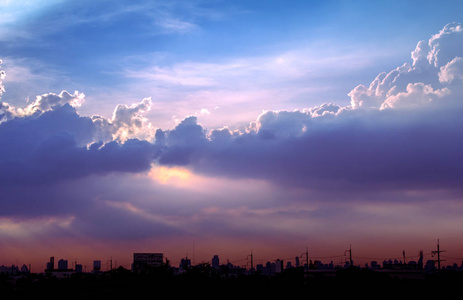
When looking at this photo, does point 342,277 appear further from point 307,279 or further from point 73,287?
point 73,287

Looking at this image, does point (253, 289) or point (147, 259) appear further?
point (147, 259)

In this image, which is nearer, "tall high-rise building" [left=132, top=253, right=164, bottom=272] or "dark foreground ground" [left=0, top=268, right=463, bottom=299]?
"dark foreground ground" [left=0, top=268, right=463, bottom=299]

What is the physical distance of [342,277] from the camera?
87688mm

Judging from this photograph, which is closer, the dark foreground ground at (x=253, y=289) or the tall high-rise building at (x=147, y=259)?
the dark foreground ground at (x=253, y=289)

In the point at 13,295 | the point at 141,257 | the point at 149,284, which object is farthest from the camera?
the point at 141,257

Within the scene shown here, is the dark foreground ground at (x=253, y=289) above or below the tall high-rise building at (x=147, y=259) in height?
below

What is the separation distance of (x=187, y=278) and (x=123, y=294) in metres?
11.7

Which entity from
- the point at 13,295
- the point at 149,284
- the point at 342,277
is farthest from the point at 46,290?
the point at 342,277

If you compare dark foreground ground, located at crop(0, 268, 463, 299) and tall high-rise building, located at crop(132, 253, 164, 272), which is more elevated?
tall high-rise building, located at crop(132, 253, 164, 272)

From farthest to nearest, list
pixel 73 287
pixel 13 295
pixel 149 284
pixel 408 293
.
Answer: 1. pixel 73 287
2. pixel 149 284
3. pixel 13 295
4. pixel 408 293

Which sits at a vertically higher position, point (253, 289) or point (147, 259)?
point (147, 259)

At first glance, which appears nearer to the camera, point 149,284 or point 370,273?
point 370,273

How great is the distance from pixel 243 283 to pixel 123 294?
87.7ft

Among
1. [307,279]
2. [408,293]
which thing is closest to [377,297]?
[408,293]
